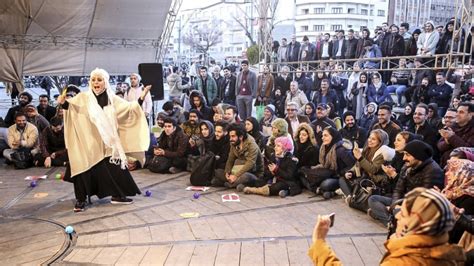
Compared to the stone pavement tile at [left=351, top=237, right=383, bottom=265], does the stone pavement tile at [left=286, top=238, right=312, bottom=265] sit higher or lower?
higher

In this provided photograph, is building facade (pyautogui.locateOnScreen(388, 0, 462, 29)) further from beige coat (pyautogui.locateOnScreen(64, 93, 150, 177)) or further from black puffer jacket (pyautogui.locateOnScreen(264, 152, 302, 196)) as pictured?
beige coat (pyautogui.locateOnScreen(64, 93, 150, 177))

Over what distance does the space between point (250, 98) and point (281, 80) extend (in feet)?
4.71

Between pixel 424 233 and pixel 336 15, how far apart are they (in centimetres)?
3871

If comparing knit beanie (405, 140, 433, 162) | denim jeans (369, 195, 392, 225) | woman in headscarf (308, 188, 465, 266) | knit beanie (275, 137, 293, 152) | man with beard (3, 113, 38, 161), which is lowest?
denim jeans (369, 195, 392, 225)

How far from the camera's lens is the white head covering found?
15.8 ft

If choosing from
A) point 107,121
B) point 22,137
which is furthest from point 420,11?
point 107,121

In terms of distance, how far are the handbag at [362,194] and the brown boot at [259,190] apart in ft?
Answer: 3.37

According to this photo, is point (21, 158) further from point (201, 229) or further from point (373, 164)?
point (373, 164)

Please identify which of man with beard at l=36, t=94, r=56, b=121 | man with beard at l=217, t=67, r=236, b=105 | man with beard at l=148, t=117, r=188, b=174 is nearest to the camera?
man with beard at l=148, t=117, r=188, b=174

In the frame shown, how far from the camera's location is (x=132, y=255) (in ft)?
12.1

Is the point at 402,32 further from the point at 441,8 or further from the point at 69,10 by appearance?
the point at 441,8

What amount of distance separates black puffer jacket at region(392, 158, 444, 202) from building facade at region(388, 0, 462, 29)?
2029cm

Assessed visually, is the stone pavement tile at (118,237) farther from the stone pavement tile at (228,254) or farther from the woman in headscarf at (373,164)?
the woman in headscarf at (373,164)

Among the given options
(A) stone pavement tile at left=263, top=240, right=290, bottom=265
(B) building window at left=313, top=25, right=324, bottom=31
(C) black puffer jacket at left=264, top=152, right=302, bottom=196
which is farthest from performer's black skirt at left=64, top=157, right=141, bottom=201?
(B) building window at left=313, top=25, right=324, bottom=31
